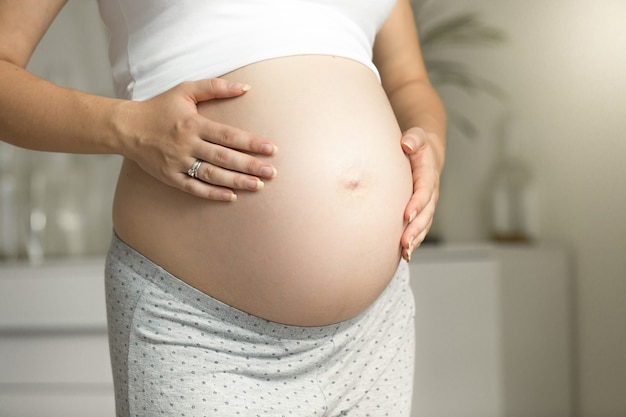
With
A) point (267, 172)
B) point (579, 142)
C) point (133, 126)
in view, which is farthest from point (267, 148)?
point (579, 142)

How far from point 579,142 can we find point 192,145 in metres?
1.66

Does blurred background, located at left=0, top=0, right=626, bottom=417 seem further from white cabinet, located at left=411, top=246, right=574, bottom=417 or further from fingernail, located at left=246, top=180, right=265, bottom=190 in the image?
fingernail, located at left=246, top=180, right=265, bottom=190

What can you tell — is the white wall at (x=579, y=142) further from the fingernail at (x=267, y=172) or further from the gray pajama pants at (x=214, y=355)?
the fingernail at (x=267, y=172)

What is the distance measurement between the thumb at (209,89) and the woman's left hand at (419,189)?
0.71 ft

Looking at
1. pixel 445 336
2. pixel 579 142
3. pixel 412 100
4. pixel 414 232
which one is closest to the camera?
pixel 414 232

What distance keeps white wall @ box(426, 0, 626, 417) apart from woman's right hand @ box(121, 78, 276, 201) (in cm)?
158

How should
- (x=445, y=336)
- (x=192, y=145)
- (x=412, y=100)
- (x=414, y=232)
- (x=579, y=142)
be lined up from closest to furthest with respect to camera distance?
(x=192, y=145) < (x=414, y=232) < (x=412, y=100) < (x=445, y=336) < (x=579, y=142)

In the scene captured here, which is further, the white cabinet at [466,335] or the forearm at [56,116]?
the white cabinet at [466,335]

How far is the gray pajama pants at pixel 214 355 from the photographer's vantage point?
76cm

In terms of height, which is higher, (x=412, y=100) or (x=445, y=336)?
(x=412, y=100)

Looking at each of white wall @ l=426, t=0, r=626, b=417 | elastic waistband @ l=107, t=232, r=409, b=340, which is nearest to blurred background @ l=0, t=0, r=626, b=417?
white wall @ l=426, t=0, r=626, b=417

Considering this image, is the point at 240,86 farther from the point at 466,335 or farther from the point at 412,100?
the point at 466,335

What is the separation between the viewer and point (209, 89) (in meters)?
0.76

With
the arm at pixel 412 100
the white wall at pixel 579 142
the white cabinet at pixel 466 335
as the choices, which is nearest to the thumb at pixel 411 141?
the arm at pixel 412 100
